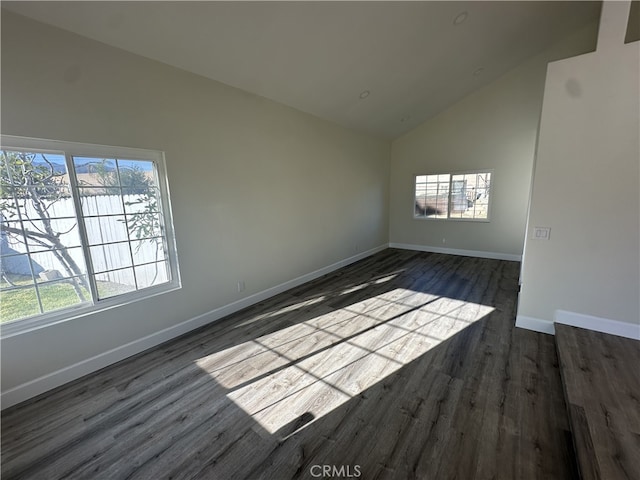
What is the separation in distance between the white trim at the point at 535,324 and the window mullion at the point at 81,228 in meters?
4.31

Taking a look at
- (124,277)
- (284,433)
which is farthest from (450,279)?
(124,277)

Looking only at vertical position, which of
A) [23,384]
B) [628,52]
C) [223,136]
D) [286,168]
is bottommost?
[23,384]

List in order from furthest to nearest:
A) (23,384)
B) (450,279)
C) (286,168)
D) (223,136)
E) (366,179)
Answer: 1. (366,179)
2. (450,279)
3. (286,168)
4. (223,136)
5. (23,384)

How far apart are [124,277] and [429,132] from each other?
6457 mm

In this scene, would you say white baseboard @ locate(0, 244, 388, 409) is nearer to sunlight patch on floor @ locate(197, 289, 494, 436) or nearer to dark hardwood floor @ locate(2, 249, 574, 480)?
dark hardwood floor @ locate(2, 249, 574, 480)

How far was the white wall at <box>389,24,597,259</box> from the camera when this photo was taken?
5.27 m

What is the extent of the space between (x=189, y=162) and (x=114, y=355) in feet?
6.59

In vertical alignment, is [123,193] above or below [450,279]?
above

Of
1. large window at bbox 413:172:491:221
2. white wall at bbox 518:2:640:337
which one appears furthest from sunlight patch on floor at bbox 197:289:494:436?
large window at bbox 413:172:491:221

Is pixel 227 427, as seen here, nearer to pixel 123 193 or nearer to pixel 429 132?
pixel 123 193

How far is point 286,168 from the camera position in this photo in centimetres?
412

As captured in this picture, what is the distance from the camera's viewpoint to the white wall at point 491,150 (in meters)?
5.27

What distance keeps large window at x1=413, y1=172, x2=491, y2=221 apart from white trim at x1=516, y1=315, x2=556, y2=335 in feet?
11.6

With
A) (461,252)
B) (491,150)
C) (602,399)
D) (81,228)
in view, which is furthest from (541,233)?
(81,228)
